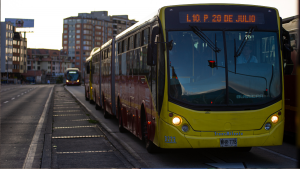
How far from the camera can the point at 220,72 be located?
7.92 metres

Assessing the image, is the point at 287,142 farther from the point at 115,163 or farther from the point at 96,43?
the point at 96,43

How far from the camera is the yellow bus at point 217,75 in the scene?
7.81 meters

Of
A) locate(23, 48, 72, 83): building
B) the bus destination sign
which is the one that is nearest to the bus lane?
the bus destination sign

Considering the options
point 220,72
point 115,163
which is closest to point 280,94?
point 220,72

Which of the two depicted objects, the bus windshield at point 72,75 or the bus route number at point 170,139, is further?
the bus windshield at point 72,75

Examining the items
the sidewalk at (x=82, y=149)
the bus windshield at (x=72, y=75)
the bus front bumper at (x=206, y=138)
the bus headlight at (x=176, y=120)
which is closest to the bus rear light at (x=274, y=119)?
the bus front bumper at (x=206, y=138)

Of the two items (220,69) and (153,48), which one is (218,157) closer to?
(220,69)

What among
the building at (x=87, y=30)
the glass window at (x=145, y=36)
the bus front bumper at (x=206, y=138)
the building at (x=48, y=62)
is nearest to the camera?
the bus front bumper at (x=206, y=138)

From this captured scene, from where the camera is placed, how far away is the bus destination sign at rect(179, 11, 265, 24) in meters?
8.12

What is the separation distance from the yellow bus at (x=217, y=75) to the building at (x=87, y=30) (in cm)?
16424

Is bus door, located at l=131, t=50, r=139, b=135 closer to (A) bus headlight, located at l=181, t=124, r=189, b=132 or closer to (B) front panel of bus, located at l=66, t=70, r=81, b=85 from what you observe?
(A) bus headlight, located at l=181, t=124, r=189, b=132

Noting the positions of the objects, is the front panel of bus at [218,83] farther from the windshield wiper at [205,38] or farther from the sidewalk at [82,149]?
the sidewalk at [82,149]

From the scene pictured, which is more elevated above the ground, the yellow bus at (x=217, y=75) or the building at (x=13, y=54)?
the building at (x=13, y=54)

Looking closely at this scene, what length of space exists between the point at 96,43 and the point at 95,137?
169366 mm
